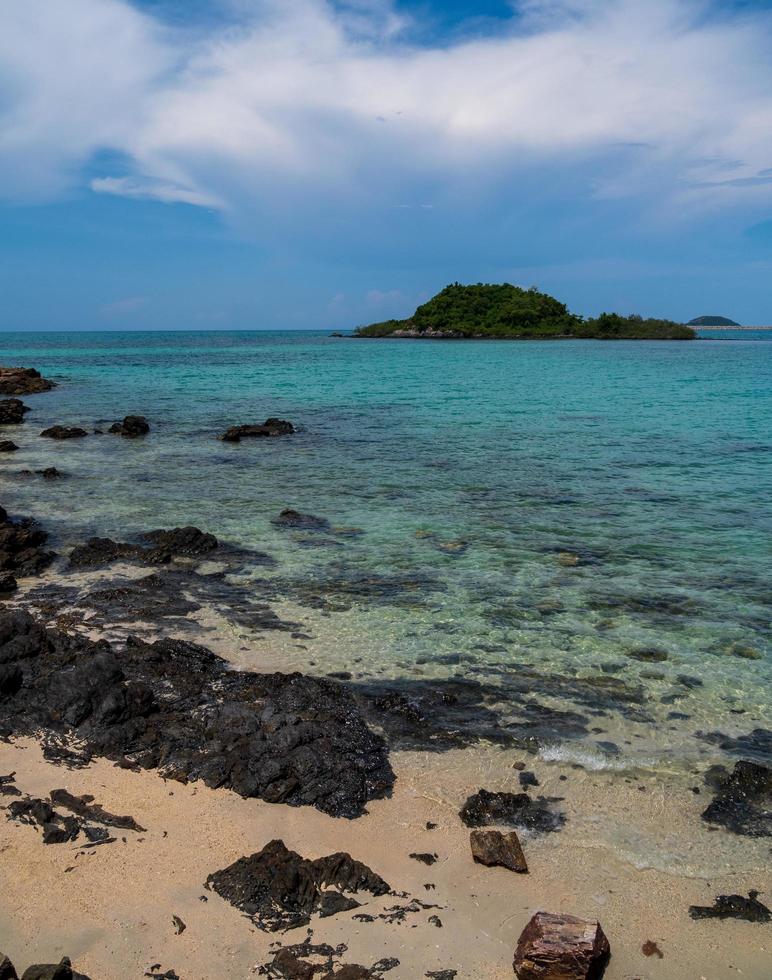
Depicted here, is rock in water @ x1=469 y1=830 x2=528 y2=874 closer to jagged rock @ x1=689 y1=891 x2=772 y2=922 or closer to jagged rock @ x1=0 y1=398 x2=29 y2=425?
jagged rock @ x1=689 y1=891 x2=772 y2=922

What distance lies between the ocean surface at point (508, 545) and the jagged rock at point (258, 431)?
0.65 m

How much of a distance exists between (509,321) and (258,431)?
133 metres

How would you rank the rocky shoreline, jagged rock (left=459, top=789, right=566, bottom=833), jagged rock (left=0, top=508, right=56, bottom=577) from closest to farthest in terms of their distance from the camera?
the rocky shoreline → jagged rock (left=459, top=789, right=566, bottom=833) → jagged rock (left=0, top=508, right=56, bottom=577)

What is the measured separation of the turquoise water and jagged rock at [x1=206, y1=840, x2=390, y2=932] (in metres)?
2.32

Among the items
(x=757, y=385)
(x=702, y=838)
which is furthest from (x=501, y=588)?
(x=757, y=385)

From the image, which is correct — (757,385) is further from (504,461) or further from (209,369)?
(209,369)

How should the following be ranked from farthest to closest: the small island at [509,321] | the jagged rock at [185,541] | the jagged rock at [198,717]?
1. the small island at [509,321]
2. the jagged rock at [185,541]
3. the jagged rock at [198,717]

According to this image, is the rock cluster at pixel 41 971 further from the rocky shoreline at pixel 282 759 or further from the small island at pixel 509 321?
the small island at pixel 509 321

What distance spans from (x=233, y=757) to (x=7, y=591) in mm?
5771

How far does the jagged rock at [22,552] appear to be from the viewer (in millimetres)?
11000

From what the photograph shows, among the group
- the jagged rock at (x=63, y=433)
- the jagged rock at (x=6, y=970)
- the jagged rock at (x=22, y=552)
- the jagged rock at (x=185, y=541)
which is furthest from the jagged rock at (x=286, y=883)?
the jagged rock at (x=63, y=433)

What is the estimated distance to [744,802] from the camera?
5.77 m

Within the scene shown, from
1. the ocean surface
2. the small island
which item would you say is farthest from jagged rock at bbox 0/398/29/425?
the small island

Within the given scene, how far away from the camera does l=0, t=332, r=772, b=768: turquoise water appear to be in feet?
25.2
